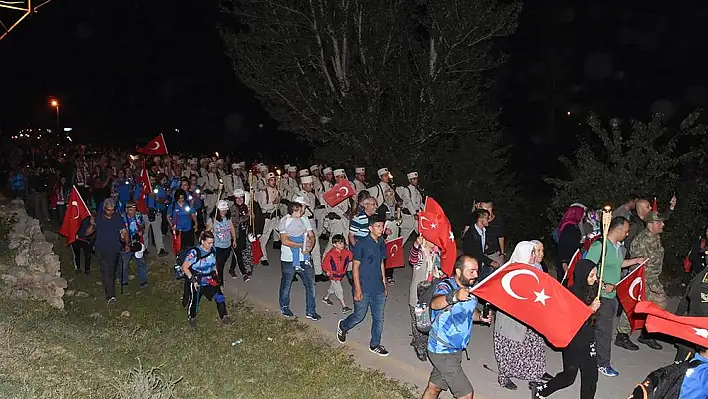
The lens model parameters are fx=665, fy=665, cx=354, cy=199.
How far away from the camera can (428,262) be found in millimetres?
7109

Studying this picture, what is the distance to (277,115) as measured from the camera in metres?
18.7

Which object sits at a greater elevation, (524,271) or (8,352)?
(524,271)

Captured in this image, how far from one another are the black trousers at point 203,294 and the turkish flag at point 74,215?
3602 millimetres

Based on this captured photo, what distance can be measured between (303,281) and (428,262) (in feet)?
8.13

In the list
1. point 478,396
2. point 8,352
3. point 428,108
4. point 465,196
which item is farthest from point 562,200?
point 8,352

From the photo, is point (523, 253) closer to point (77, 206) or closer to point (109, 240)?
point (109, 240)

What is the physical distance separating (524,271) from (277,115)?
13.9 meters

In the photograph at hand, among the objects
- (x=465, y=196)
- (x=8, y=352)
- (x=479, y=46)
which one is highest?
(x=479, y=46)

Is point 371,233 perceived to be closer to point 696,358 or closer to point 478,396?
point 478,396

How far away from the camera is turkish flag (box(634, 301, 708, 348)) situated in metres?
4.22

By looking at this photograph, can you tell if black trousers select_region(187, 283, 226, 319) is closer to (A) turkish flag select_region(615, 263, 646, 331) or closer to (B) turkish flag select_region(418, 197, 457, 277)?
(B) turkish flag select_region(418, 197, 457, 277)

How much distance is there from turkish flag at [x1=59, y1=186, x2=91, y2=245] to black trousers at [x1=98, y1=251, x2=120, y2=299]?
1511mm

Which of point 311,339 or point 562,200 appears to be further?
point 562,200

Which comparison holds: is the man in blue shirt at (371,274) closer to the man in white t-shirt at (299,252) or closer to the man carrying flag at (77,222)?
the man in white t-shirt at (299,252)
